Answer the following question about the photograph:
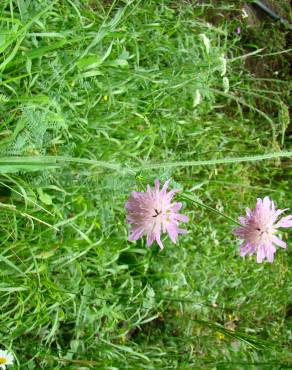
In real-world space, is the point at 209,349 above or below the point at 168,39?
below

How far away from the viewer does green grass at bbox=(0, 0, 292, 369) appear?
1.59 metres

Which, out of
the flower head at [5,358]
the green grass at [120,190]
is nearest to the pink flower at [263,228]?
the green grass at [120,190]

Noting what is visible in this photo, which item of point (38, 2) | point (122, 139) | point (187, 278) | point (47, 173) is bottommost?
point (187, 278)

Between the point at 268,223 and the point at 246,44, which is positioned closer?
the point at 268,223

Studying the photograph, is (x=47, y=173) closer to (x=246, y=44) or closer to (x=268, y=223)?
(x=268, y=223)

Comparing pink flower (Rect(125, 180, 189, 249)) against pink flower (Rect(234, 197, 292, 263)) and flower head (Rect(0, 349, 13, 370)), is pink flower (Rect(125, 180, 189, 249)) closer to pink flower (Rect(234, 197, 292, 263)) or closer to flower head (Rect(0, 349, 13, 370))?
pink flower (Rect(234, 197, 292, 263))

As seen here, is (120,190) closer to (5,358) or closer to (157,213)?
(157,213)

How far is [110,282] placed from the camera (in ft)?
6.56

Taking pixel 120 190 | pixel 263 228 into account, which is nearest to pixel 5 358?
pixel 120 190

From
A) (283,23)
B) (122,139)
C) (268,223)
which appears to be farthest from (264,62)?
(268,223)

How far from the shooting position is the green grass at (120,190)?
1.59 m

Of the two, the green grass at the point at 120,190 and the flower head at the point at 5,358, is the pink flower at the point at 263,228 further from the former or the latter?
the flower head at the point at 5,358

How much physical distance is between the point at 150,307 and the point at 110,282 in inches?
7.8

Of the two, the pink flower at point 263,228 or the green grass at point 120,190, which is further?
the green grass at point 120,190
